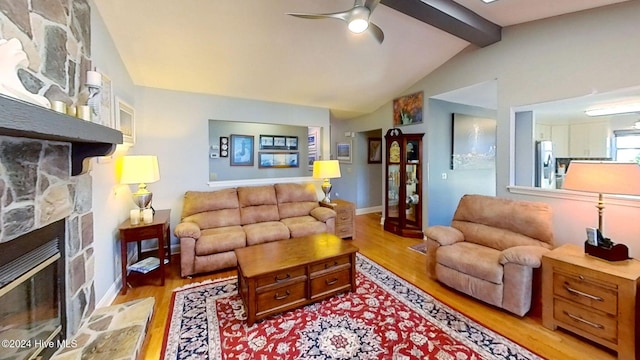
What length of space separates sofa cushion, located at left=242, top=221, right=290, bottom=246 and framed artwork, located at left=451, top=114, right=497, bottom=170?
3.33m

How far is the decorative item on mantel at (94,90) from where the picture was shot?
70.2 inches

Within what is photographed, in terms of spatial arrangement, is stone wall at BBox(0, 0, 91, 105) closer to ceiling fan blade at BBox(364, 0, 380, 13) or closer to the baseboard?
ceiling fan blade at BBox(364, 0, 380, 13)

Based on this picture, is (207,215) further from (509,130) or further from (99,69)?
(509,130)

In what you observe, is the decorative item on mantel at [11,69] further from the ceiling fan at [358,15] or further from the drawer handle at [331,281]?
the drawer handle at [331,281]

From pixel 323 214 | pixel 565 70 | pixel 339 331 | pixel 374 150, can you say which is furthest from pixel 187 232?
pixel 374 150

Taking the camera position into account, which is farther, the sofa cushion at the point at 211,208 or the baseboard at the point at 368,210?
the baseboard at the point at 368,210

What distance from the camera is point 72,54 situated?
72.2 inches

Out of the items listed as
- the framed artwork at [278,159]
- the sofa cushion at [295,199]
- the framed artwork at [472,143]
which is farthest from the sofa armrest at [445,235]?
the framed artwork at [278,159]

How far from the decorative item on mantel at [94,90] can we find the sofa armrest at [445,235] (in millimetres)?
3113

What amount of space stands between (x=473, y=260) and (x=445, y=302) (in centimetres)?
48

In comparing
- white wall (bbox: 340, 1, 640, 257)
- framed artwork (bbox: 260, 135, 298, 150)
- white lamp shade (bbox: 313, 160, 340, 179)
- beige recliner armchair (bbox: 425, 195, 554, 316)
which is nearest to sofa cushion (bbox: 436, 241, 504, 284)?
beige recliner armchair (bbox: 425, 195, 554, 316)

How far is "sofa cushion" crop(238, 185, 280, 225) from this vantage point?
388 centimetres

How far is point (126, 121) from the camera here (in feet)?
10.3

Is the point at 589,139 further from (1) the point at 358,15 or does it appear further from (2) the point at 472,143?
(1) the point at 358,15
